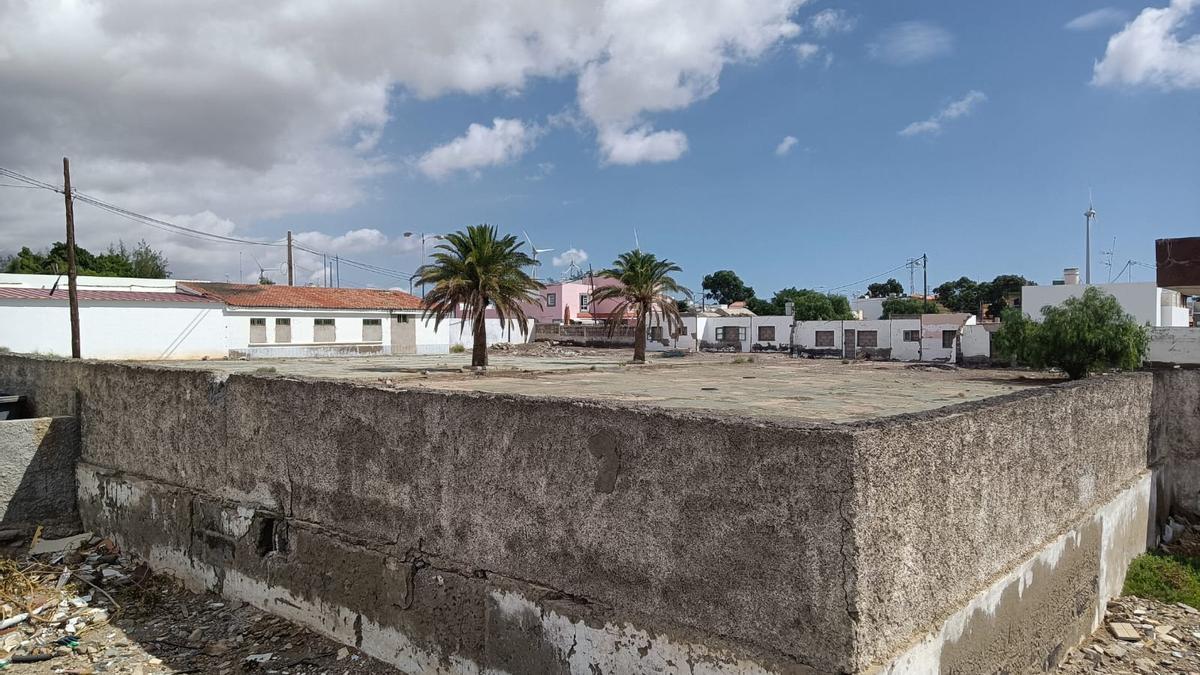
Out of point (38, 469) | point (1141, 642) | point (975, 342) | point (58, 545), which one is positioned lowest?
point (1141, 642)

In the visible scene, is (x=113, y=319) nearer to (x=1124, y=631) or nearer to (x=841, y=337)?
(x=1124, y=631)

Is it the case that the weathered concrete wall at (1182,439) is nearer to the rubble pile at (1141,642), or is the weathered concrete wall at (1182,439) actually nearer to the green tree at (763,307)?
the rubble pile at (1141,642)

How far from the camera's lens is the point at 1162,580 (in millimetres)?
6066

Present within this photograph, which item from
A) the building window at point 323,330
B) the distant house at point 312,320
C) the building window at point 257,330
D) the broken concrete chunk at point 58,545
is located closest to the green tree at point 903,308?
the distant house at point 312,320

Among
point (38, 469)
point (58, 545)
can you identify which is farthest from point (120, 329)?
point (58, 545)

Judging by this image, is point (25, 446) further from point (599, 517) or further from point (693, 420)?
point (693, 420)

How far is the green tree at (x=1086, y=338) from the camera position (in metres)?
22.4

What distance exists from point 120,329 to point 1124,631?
3528cm

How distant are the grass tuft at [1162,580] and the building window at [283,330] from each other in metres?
36.6

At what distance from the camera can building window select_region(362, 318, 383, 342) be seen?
39.7 metres

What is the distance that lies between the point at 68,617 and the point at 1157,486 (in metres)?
9.40

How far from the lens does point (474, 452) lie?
367 centimetres

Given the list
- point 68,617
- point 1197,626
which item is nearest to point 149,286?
point 68,617

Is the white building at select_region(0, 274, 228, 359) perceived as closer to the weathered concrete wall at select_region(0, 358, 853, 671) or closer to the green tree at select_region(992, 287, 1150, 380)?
the weathered concrete wall at select_region(0, 358, 853, 671)
